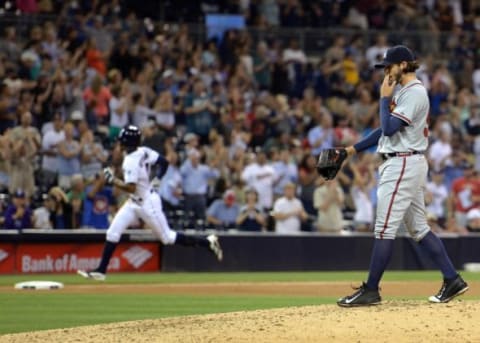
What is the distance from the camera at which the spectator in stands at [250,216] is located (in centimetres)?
1994

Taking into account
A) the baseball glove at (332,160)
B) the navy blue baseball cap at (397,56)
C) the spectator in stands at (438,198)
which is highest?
the navy blue baseball cap at (397,56)

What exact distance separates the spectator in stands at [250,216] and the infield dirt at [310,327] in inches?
403

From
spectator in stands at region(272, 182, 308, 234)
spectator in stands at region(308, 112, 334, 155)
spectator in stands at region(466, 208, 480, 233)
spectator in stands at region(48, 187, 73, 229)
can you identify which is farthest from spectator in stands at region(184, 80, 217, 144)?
spectator in stands at region(466, 208, 480, 233)

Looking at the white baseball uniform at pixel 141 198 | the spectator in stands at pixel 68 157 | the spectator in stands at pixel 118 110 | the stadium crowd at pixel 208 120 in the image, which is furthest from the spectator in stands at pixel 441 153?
the white baseball uniform at pixel 141 198

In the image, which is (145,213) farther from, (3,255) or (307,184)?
(307,184)

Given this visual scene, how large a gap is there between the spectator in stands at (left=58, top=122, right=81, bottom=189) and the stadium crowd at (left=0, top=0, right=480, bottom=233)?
2 cm

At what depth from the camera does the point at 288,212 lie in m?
20.2

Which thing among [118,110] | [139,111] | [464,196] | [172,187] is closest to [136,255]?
[172,187]

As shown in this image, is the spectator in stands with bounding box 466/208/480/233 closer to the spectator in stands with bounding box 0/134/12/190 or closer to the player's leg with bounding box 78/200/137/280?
the player's leg with bounding box 78/200/137/280

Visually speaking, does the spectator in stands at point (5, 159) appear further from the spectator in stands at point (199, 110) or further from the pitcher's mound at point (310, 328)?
the pitcher's mound at point (310, 328)

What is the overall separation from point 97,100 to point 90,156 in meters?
1.43

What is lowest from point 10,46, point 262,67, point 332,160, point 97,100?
point 97,100

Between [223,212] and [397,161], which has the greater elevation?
[397,161]

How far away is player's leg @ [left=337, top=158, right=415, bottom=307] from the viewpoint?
9367 mm
